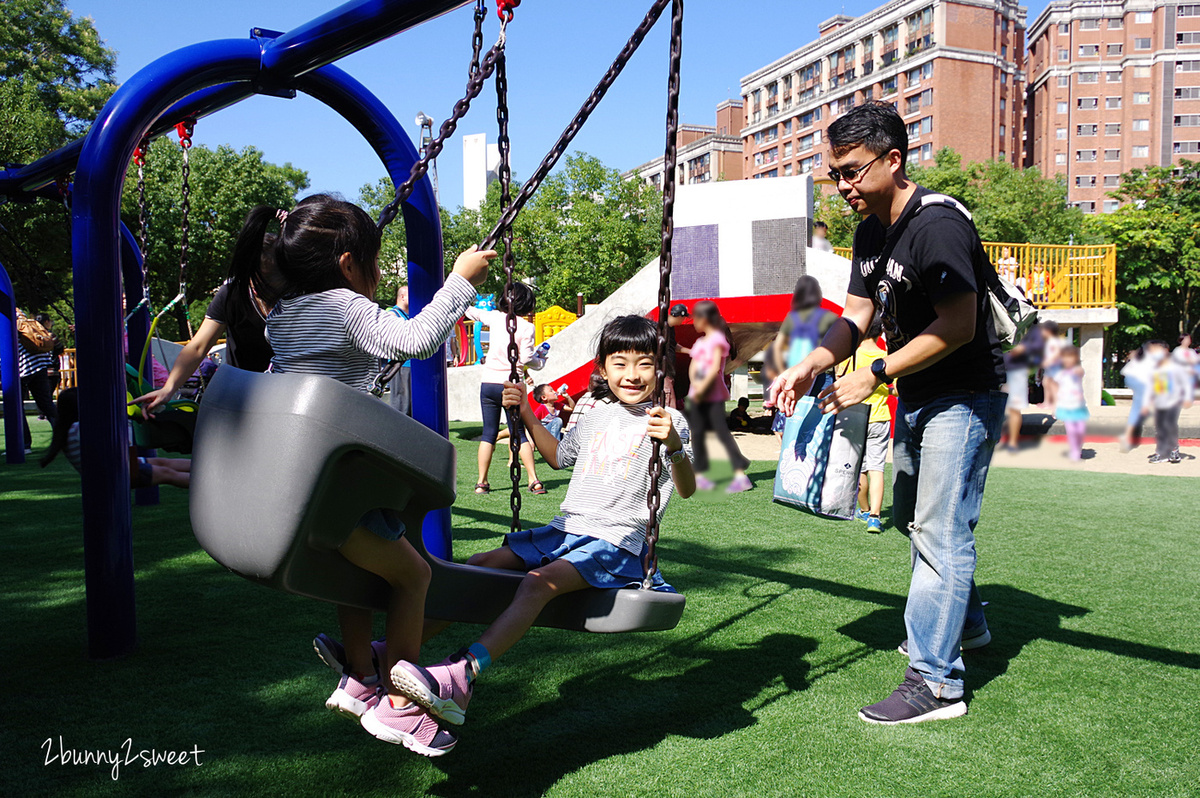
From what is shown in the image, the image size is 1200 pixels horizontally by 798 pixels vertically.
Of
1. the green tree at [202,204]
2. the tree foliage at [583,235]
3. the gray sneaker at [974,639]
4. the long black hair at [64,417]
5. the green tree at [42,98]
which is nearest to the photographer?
the gray sneaker at [974,639]

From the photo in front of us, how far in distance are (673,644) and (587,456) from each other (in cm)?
113

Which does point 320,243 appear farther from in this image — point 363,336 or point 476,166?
point 476,166

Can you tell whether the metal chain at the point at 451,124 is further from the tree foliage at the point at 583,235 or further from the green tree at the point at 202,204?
the tree foliage at the point at 583,235

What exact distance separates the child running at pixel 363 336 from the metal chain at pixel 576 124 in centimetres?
16

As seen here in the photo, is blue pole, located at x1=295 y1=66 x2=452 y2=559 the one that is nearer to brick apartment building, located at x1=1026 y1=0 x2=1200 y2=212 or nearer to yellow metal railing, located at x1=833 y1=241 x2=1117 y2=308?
yellow metal railing, located at x1=833 y1=241 x2=1117 y2=308

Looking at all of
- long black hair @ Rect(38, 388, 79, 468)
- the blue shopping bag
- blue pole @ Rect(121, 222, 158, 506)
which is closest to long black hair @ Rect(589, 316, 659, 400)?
the blue shopping bag

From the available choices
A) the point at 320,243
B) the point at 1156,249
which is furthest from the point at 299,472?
the point at 1156,249

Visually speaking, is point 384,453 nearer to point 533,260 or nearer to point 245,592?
point 245,592

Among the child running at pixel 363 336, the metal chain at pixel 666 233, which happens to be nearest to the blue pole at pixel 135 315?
the child running at pixel 363 336

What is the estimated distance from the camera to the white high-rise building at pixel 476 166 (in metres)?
78.0

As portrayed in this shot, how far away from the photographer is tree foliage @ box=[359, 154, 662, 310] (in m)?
36.3

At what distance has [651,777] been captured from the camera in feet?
7.63

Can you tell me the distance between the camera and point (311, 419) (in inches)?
73.9

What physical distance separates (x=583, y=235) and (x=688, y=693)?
3482 cm
